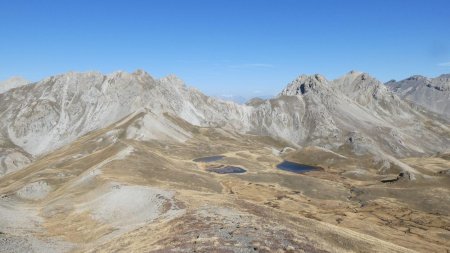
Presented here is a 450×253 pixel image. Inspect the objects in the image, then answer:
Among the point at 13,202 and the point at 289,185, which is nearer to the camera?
the point at 13,202

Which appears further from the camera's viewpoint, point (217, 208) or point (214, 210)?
point (217, 208)

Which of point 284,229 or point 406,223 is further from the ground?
point 284,229

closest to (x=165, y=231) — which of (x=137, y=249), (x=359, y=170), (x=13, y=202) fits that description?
(x=137, y=249)

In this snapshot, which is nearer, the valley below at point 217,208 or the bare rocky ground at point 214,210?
the bare rocky ground at point 214,210

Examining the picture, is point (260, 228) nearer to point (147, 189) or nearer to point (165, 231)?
point (165, 231)

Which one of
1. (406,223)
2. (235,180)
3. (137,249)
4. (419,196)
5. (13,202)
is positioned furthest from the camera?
(235,180)

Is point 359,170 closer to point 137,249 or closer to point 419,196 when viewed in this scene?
point 419,196

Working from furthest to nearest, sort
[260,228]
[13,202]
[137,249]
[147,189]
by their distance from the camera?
[13,202] → [147,189] → [260,228] → [137,249]
